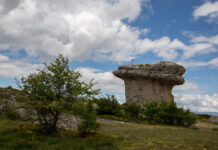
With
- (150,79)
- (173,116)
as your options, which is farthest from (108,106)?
(150,79)

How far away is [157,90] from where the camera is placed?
4644 centimetres

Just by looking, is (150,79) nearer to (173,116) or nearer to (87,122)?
(173,116)

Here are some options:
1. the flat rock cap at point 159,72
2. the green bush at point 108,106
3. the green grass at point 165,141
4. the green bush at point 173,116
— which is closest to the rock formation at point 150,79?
the flat rock cap at point 159,72

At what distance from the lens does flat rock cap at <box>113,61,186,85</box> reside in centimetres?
4347

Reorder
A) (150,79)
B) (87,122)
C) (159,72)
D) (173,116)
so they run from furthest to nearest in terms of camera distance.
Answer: (150,79) → (159,72) → (173,116) → (87,122)

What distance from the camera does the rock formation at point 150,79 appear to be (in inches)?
1721

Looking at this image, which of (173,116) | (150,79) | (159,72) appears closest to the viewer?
(173,116)

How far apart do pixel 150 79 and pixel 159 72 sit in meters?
2.95

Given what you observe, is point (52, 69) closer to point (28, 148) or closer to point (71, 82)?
point (71, 82)

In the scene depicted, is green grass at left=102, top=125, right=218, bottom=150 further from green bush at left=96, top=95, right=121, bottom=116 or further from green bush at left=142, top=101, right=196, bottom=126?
green bush at left=96, top=95, right=121, bottom=116

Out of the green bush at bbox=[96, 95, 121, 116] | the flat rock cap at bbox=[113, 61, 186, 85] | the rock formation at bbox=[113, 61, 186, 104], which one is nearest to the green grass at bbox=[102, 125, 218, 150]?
the green bush at bbox=[96, 95, 121, 116]

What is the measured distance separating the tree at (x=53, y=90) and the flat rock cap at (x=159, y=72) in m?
35.2

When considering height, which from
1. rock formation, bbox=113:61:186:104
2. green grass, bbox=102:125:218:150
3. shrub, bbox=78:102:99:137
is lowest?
green grass, bbox=102:125:218:150

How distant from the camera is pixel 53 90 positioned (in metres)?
10.2
